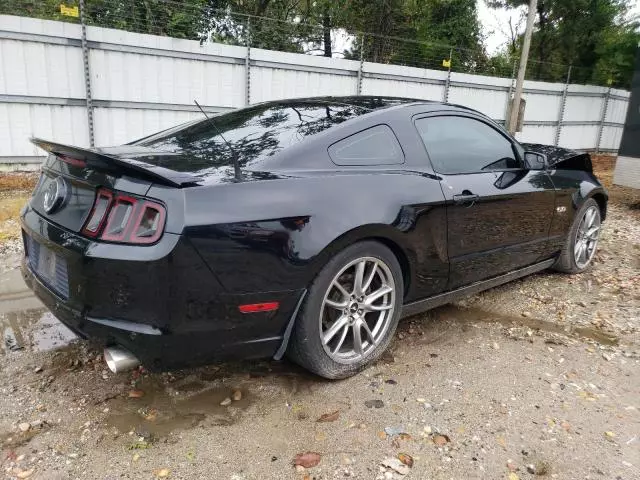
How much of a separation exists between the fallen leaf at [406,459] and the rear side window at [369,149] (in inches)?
57.0

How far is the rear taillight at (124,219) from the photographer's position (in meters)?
2.08

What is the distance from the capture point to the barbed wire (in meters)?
8.98

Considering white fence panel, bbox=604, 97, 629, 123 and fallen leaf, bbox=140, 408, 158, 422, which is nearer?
fallen leaf, bbox=140, 408, 158, 422

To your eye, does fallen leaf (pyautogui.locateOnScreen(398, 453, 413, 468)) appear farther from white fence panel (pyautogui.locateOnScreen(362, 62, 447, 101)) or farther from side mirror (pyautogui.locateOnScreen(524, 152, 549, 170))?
white fence panel (pyautogui.locateOnScreen(362, 62, 447, 101))

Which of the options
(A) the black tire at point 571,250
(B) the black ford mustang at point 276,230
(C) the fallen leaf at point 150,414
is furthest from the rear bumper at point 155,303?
(A) the black tire at point 571,250

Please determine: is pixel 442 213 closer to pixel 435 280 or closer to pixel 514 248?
pixel 435 280

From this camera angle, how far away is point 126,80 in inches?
331

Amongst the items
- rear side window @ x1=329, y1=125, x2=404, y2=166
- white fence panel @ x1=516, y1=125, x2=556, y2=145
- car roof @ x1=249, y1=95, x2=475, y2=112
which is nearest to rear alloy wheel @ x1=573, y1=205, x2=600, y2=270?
car roof @ x1=249, y1=95, x2=475, y2=112

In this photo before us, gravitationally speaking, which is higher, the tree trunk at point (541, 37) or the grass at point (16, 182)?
the tree trunk at point (541, 37)

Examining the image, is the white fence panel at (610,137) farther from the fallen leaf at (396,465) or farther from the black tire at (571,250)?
the fallen leaf at (396,465)

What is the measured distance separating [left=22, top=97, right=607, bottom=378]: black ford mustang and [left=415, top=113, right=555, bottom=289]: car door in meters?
0.01

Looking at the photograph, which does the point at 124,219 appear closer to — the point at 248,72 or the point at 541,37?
the point at 248,72

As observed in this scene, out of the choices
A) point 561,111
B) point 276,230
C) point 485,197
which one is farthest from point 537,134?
point 276,230

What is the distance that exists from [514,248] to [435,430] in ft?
5.69
